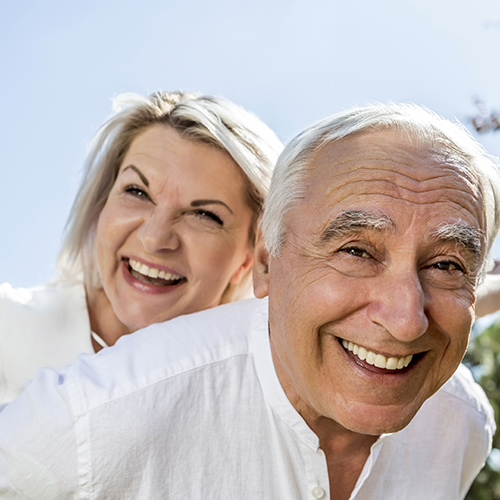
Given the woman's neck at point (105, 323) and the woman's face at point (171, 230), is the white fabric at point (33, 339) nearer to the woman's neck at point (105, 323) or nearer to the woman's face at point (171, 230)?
the woman's neck at point (105, 323)

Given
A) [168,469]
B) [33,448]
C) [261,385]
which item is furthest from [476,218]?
[33,448]

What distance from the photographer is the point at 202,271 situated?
3146 millimetres

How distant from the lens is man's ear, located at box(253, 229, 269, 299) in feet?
7.75

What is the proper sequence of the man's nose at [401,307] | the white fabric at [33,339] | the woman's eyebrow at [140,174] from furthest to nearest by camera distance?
the white fabric at [33,339] → the woman's eyebrow at [140,174] → the man's nose at [401,307]

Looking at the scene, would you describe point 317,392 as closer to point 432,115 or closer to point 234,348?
point 234,348

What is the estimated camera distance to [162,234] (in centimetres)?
304

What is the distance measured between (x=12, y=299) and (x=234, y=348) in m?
1.46

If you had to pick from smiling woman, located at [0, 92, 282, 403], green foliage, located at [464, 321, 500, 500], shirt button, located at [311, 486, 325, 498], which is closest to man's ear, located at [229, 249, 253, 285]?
smiling woman, located at [0, 92, 282, 403]

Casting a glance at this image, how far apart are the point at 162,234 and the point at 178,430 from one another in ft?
3.44

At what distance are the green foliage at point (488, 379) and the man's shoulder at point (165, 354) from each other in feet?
20.4

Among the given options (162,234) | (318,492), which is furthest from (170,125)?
(318,492)

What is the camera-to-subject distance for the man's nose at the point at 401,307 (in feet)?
6.34

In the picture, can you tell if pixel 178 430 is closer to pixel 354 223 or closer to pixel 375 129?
pixel 354 223

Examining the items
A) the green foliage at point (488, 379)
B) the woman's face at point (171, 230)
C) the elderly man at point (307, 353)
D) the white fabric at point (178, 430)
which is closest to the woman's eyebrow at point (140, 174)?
the woman's face at point (171, 230)
